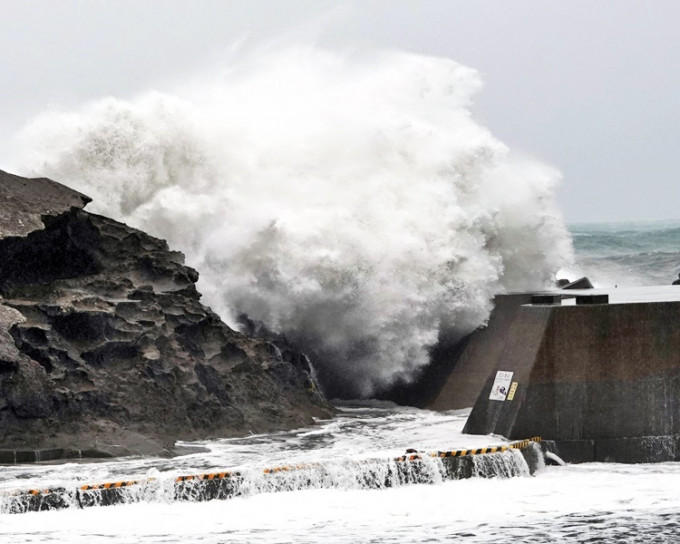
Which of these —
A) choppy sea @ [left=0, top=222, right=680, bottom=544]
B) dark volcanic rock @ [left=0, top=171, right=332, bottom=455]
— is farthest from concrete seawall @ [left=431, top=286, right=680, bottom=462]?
dark volcanic rock @ [left=0, top=171, right=332, bottom=455]

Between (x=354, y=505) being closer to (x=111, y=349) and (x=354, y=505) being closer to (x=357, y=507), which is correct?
(x=357, y=507)

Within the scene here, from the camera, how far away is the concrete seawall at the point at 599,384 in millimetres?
19891

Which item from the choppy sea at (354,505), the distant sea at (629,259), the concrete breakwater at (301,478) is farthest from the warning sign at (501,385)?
the distant sea at (629,259)

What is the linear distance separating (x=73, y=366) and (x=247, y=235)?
6.15 metres

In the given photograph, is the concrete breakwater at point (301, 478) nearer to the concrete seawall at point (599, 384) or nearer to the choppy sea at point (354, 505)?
the choppy sea at point (354, 505)

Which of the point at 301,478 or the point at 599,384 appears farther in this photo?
the point at 599,384

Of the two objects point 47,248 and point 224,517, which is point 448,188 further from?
point 224,517

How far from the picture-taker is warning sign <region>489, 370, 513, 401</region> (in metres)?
20.3

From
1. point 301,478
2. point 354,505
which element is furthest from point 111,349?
point 354,505

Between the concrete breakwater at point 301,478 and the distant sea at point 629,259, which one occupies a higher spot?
the distant sea at point 629,259

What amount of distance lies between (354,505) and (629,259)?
51.4 meters

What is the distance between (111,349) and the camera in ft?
69.1

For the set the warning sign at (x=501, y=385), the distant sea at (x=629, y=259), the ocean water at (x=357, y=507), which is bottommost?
the ocean water at (x=357, y=507)

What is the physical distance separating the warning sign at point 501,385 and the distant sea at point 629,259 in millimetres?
26880
